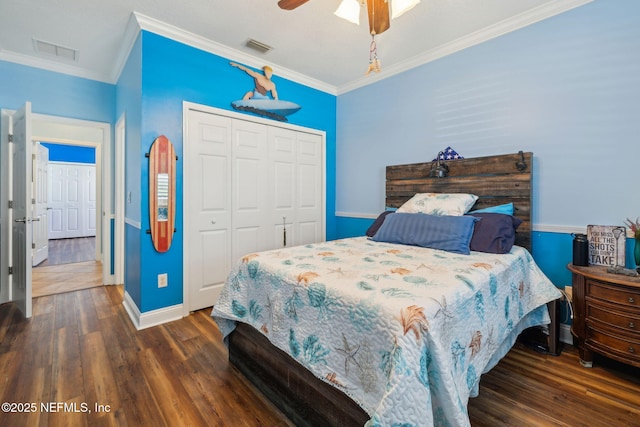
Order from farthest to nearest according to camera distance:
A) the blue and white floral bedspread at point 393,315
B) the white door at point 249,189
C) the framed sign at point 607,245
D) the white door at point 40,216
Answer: the white door at point 40,216 → the white door at point 249,189 → the framed sign at point 607,245 → the blue and white floral bedspread at point 393,315

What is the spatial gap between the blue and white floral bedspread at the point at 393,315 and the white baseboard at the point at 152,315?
106 cm

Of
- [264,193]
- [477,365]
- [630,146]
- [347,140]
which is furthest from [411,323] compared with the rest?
[347,140]

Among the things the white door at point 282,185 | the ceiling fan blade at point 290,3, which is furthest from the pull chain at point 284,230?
the ceiling fan blade at point 290,3

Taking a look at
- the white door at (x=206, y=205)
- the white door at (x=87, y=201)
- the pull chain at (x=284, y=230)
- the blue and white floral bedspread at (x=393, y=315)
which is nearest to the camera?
the blue and white floral bedspread at (x=393, y=315)

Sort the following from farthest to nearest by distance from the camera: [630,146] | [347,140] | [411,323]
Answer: [347,140]
[630,146]
[411,323]

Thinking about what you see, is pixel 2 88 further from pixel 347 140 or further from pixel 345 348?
pixel 345 348

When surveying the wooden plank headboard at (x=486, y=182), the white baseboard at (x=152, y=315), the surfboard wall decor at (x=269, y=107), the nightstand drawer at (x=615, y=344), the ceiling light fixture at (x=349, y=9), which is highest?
the ceiling light fixture at (x=349, y=9)

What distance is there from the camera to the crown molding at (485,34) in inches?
91.4

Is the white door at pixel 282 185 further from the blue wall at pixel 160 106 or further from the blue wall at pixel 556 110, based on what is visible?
the blue wall at pixel 556 110

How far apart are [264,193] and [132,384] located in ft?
7.04

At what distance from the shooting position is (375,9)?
182cm

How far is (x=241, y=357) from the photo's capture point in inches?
75.7

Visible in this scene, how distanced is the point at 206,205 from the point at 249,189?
20.7 inches

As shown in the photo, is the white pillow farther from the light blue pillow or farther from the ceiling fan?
the ceiling fan
